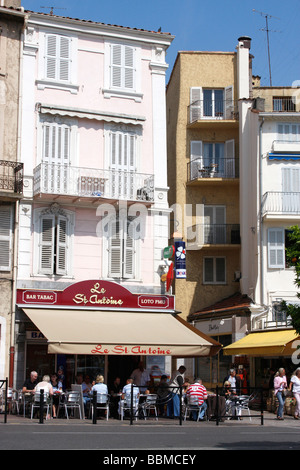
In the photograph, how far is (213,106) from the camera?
3725 cm

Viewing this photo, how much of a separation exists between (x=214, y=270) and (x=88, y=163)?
11.4 m

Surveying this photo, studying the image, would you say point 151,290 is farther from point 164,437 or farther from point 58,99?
point 164,437

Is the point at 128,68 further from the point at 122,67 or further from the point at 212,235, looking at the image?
the point at 212,235

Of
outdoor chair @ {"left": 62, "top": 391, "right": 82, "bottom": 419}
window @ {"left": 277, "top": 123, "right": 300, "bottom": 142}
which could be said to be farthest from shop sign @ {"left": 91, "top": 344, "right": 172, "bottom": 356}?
window @ {"left": 277, "top": 123, "right": 300, "bottom": 142}

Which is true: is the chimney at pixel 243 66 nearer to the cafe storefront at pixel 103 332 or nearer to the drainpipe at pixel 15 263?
the drainpipe at pixel 15 263

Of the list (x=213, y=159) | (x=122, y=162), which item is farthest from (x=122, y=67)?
(x=213, y=159)

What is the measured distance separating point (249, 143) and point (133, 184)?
31.8 ft

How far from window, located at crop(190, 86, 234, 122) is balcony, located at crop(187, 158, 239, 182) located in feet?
6.83

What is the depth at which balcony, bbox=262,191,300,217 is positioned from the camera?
3310 cm

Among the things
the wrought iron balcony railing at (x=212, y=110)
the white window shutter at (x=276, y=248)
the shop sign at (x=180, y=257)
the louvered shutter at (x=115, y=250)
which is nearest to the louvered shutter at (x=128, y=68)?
the louvered shutter at (x=115, y=250)

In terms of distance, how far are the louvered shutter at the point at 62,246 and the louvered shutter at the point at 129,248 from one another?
6.83ft
